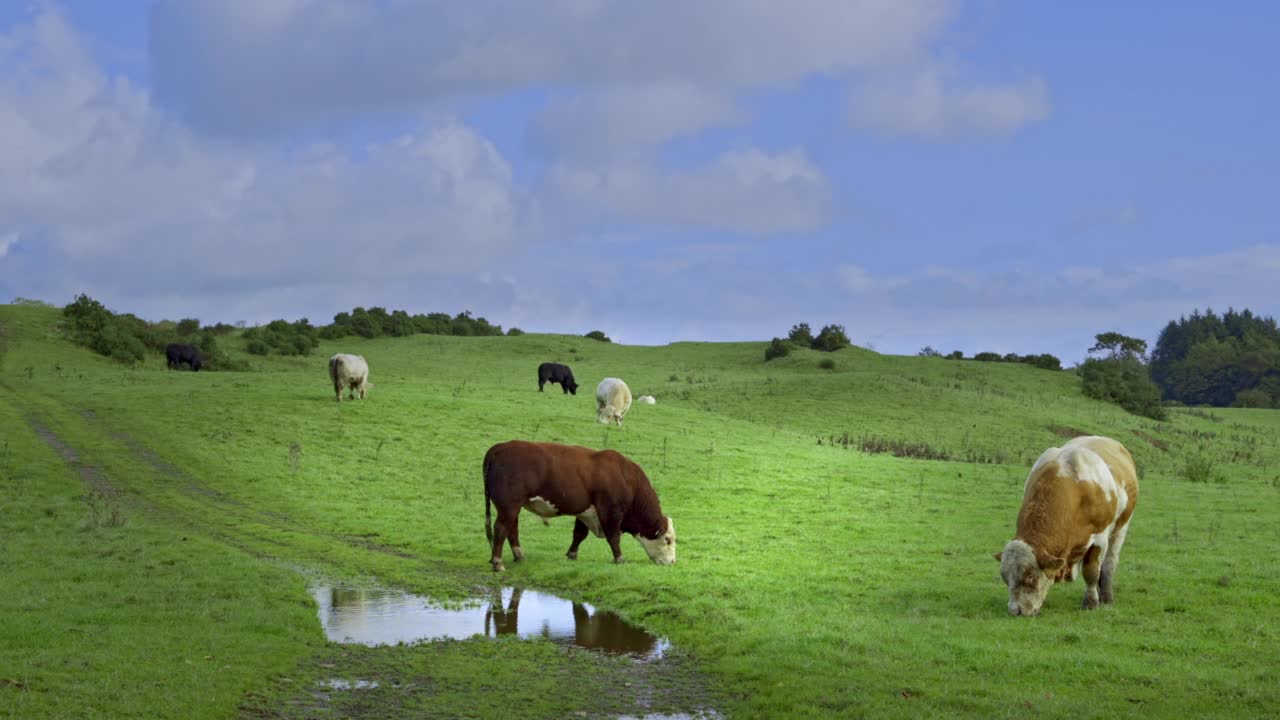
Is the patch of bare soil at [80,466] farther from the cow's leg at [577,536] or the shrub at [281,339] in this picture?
the shrub at [281,339]

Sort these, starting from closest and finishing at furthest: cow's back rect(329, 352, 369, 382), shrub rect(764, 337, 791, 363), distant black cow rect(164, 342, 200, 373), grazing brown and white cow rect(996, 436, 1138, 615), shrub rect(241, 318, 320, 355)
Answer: grazing brown and white cow rect(996, 436, 1138, 615) → cow's back rect(329, 352, 369, 382) → distant black cow rect(164, 342, 200, 373) → shrub rect(241, 318, 320, 355) → shrub rect(764, 337, 791, 363)

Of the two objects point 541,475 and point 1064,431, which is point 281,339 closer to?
point 1064,431

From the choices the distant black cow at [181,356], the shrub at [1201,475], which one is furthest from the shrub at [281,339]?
the shrub at [1201,475]

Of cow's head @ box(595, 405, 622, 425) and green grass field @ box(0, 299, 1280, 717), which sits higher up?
cow's head @ box(595, 405, 622, 425)

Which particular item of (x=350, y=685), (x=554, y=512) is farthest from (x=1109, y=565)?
(x=350, y=685)

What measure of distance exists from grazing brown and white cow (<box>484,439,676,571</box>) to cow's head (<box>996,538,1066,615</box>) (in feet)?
19.6

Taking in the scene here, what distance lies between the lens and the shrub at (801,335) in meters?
83.2

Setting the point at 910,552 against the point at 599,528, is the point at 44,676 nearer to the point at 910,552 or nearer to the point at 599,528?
the point at 599,528

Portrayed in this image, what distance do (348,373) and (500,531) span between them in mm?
21543

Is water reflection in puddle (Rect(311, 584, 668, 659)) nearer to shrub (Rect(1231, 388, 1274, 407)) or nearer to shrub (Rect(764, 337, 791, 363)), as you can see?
shrub (Rect(764, 337, 791, 363))

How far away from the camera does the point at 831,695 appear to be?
1056 centimetres

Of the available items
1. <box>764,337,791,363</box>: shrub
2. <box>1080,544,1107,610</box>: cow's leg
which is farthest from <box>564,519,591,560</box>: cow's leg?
<box>764,337,791,363</box>: shrub

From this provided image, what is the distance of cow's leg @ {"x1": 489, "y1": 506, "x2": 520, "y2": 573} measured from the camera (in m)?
18.0

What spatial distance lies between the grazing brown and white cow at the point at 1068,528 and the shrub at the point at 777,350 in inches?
2453
